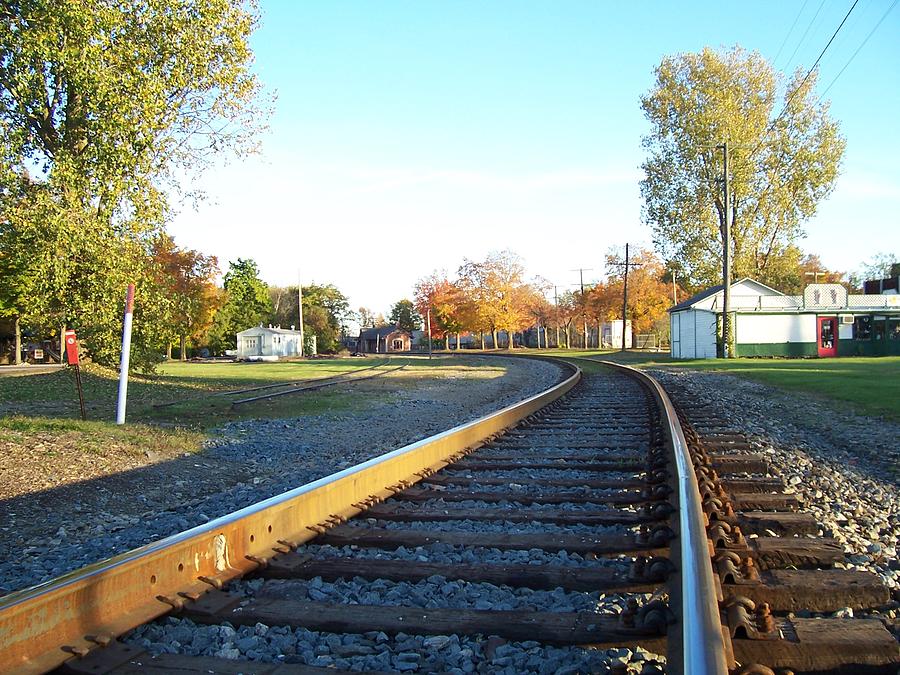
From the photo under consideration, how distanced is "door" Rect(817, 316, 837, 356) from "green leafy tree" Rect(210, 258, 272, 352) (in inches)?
2337

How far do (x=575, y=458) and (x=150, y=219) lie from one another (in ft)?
36.7

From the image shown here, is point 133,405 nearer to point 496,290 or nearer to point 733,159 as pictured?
point 733,159

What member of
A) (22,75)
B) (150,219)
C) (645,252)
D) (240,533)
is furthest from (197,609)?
(645,252)

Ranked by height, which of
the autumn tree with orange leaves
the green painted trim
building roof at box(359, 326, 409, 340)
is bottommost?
the green painted trim

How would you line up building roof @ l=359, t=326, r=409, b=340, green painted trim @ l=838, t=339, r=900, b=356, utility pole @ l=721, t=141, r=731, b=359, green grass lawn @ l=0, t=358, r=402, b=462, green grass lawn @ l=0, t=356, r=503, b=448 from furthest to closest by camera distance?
building roof @ l=359, t=326, r=409, b=340
green painted trim @ l=838, t=339, r=900, b=356
utility pole @ l=721, t=141, r=731, b=359
green grass lawn @ l=0, t=356, r=503, b=448
green grass lawn @ l=0, t=358, r=402, b=462

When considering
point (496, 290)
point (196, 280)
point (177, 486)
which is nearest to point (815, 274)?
point (496, 290)

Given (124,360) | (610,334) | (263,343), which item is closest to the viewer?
(124,360)

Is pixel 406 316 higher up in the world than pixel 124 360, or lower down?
higher up

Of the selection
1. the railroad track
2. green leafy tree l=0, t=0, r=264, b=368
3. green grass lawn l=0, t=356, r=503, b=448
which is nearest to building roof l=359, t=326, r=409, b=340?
green grass lawn l=0, t=356, r=503, b=448

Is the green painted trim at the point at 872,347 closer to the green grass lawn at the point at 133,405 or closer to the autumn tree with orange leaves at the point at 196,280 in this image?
the green grass lawn at the point at 133,405

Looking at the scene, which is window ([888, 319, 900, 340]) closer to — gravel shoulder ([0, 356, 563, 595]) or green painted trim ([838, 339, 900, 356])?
green painted trim ([838, 339, 900, 356])

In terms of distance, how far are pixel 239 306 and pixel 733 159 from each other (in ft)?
232

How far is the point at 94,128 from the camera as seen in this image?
45.1 ft

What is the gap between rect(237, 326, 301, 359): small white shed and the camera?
6494 centimetres
